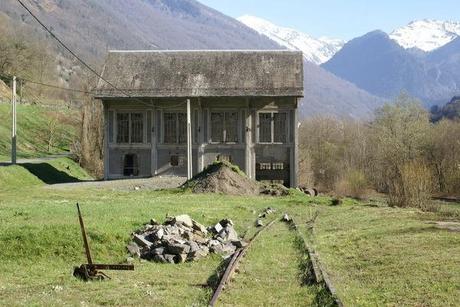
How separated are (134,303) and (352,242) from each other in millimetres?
8782

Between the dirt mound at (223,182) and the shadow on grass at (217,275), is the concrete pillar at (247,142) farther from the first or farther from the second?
the shadow on grass at (217,275)

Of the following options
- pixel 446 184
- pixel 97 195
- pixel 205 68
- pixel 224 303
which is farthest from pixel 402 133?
pixel 224 303

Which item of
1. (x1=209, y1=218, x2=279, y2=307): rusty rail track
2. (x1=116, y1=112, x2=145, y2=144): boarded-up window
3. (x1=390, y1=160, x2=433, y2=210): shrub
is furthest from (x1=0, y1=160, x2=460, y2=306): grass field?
(x1=116, y1=112, x2=145, y2=144): boarded-up window

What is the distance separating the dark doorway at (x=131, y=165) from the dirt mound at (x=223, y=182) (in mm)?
10889

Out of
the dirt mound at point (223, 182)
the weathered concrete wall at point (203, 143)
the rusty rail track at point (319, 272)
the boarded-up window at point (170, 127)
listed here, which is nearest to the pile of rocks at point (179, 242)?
the rusty rail track at point (319, 272)

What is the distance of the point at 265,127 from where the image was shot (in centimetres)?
4853

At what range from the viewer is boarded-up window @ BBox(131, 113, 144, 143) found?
161 ft

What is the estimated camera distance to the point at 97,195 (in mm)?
33656

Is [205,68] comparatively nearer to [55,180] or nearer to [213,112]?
[213,112]

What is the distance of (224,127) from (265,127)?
2.97 metres

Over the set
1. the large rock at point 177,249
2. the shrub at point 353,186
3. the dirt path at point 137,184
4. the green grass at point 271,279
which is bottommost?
the shrub at point 353,186

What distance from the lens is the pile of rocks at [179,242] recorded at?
15.9 m

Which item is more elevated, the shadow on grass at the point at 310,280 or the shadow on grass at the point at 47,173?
the shadow on grass at the point at 47,173

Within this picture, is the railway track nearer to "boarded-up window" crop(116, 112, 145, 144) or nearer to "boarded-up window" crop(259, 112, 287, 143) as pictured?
"boarded-up window" crop(259, 112, 287, 143)
